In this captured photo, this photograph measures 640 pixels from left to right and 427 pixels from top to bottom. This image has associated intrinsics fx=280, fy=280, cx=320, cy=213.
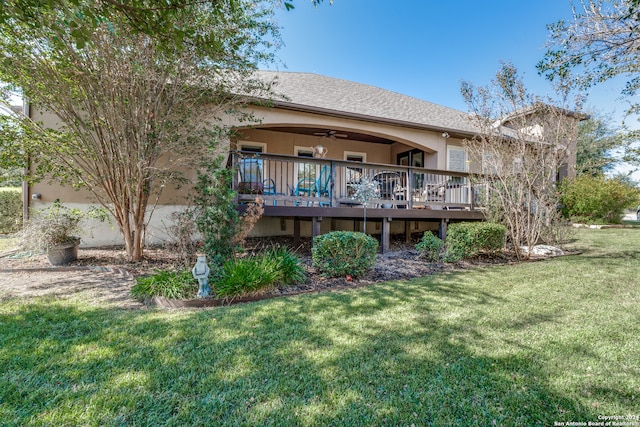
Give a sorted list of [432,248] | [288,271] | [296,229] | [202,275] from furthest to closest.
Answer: [296,229] → [432,248] → [288,271] → [202,275]

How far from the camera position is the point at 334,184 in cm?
684

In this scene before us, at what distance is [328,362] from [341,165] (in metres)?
5.40

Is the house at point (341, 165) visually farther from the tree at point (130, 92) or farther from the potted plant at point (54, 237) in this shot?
the potted plant at point (54, 237)

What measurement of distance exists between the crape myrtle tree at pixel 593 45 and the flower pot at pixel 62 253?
1072 centimetres

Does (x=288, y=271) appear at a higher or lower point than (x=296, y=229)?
lower

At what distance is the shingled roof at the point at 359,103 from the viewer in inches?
367

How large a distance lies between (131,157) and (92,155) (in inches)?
32.6

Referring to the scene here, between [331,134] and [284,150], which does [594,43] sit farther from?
[284,150]

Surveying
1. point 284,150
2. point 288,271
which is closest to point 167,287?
point 288,271

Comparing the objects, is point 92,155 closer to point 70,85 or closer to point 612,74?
point 70,85

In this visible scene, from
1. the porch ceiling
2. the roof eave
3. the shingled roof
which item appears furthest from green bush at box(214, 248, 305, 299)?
the porch ceiling

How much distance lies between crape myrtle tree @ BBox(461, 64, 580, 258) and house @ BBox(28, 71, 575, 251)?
2.90ft

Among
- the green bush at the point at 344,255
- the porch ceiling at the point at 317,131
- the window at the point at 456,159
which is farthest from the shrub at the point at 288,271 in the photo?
the window at the point at 456,159

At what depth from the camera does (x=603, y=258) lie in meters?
6.40
